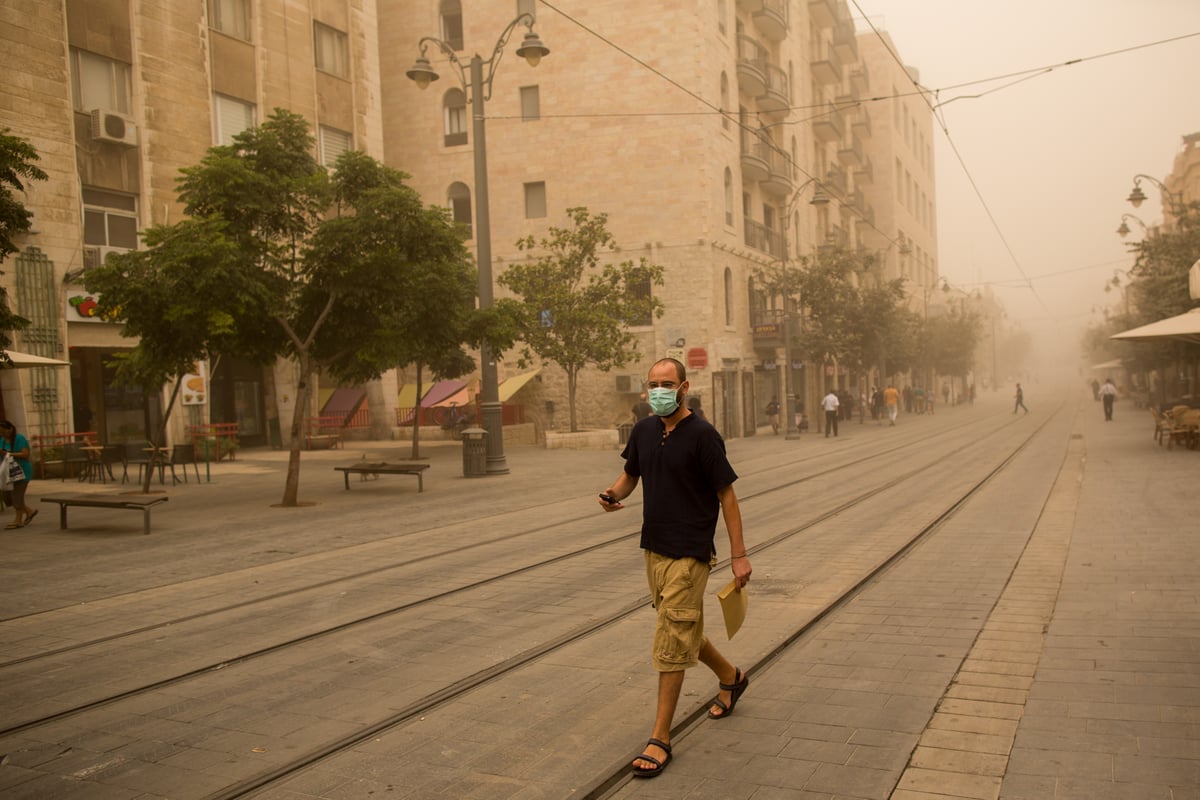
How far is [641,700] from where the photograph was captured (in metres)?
5.09

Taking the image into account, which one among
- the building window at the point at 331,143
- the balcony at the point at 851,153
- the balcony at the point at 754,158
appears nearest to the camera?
the building window at the point at 331,143

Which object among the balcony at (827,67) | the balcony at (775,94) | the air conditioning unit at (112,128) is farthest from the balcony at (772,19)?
the air conditioning unit at (112,128)

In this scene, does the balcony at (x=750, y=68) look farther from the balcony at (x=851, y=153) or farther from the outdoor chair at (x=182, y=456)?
the outdoor chair at (x=182, y=456)

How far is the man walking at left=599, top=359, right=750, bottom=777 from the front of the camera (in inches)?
166

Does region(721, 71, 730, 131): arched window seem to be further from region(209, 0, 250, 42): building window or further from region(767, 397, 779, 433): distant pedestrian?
region(209, 0, 250, 42): building window

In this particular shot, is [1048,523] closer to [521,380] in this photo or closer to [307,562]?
[307,562]

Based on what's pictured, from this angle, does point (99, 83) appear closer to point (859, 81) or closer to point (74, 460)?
point (74, 460)

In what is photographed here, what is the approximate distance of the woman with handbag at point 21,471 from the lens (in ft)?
43.8

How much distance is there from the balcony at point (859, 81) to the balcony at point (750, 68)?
63.9ft

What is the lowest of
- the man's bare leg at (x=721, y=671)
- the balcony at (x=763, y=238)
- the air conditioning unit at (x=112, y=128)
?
the man's bare leg at (x=721, y=671)

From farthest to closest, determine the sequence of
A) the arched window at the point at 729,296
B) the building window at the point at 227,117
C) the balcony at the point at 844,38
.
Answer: the balcony at the point at 844,38
the arched window at the point at 729,296
the building window at the point at 227,117

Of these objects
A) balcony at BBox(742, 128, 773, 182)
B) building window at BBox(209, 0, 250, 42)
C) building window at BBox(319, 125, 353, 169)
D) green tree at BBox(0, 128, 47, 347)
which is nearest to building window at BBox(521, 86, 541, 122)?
building window at BBox(319, 125, 353, 169)

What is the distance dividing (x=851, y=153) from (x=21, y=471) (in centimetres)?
4815

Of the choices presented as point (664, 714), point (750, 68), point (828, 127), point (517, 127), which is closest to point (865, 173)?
point (828, 127)
